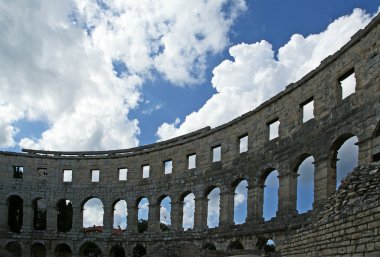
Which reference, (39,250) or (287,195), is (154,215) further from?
(287,195)

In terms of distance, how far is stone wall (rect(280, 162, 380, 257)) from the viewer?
853 cm

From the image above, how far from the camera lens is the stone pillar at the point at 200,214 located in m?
27.5

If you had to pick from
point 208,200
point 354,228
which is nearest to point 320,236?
point 354,228

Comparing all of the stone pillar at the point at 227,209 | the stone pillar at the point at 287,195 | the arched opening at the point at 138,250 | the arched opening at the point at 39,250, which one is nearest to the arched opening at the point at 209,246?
the stone pillar at the point at 227,209

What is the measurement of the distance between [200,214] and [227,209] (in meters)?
2.48

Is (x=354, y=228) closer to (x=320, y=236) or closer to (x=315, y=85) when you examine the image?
(x=320, y=236)

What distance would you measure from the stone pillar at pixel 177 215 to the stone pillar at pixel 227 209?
13.5 ft

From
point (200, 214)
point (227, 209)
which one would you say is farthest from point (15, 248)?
point (227, 209)

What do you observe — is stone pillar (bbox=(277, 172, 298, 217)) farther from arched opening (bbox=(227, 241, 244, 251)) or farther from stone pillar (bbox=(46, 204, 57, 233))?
stone pillar (bbox=(46, 204, 57, 233))

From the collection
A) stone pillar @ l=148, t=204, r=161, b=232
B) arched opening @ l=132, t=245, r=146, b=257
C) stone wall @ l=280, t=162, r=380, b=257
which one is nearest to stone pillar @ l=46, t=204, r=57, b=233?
arched opening @ l=132, t=245, r=146, b=257

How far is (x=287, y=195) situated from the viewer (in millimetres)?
21156

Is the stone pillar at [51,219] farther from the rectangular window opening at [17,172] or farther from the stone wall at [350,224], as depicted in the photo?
the stone wall at [350,224]

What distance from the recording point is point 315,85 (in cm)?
2044

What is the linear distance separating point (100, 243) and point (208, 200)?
9297 millimetres
